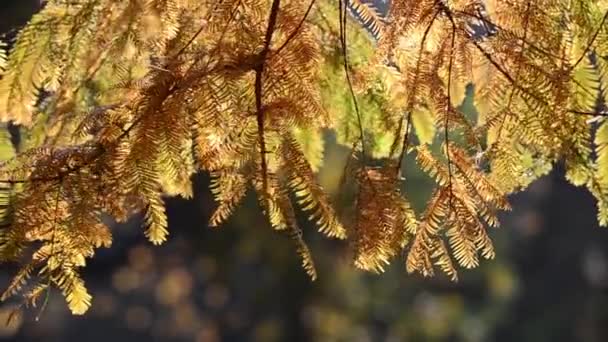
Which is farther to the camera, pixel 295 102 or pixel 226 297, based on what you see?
pixel 226 297

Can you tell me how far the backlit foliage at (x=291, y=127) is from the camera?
3.43 ft

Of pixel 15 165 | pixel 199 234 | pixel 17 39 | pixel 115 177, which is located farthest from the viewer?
pixel 199 234

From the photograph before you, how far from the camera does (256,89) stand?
1075 millimetres

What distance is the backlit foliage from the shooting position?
105cm

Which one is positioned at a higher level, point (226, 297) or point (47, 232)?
point (47, 232)

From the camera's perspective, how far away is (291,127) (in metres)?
1.16

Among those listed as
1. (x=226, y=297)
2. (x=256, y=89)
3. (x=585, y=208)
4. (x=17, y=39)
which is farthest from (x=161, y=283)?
(x=256, y=89)

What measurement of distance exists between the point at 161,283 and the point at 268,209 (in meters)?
5.70

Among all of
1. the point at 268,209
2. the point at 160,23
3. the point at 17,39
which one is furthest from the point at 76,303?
the point at 17,39

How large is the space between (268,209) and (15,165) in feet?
1.00

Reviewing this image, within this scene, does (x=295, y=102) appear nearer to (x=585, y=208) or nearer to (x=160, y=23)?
(x=160, y=23)

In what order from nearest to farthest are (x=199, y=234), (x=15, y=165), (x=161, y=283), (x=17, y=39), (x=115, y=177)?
1. (x=115, y=177)
2. (x=15, y=165)
3. (x=17, y=39)
4. (x=199, y=234)
5. (x=161, y=283)

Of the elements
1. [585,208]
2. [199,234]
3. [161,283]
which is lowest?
[161,283]

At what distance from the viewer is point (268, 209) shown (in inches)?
42.5
